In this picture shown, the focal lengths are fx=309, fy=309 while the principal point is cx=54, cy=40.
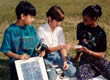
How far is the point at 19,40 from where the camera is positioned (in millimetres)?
4387

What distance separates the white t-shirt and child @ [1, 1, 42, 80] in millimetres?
176

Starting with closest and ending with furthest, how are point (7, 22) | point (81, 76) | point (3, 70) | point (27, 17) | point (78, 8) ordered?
point (27, 17) < point (81, 76) < point (3, 70) < point (7, 22) < point (78, 8)

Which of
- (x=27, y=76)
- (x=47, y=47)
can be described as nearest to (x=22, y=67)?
(x=27, y=76)

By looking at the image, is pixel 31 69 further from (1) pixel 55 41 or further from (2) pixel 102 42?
(2) pixel 102 42

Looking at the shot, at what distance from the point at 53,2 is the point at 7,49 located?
6753 millimetres

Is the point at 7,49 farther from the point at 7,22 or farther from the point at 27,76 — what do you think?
the point at 7,22

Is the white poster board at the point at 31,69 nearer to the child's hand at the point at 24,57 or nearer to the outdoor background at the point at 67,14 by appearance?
the child's hand at the point at 24,57

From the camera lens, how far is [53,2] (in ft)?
35.7

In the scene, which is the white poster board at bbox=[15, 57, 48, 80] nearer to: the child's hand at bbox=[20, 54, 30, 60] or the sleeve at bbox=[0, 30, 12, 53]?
the child's hand at bbox=[20, 54, 30, 60]

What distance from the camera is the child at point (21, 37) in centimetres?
430

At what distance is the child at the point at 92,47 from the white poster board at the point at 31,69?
1.96ft

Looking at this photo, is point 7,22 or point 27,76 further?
point 7,22

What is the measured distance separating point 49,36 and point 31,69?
2.03 feet

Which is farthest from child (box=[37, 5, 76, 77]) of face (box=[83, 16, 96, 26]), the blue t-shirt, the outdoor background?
the outdoor background
